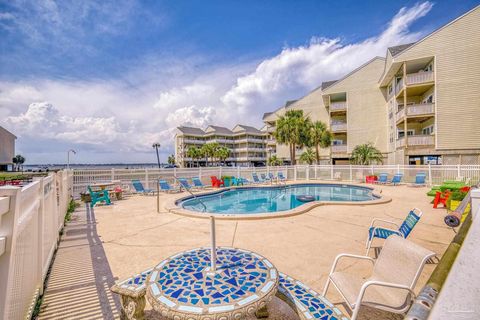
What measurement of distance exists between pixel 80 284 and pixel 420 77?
89.1 feet

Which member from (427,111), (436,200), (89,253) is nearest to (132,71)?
(89,253)

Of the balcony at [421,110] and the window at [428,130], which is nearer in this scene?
the balcony at [421,110]

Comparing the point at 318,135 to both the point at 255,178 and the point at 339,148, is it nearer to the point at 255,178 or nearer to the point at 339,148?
the point at 339,148

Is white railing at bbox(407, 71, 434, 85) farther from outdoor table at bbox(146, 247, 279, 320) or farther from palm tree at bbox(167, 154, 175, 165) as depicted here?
palm tree at bbox(167, 154, 175, 165)

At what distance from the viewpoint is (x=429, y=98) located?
833 inches

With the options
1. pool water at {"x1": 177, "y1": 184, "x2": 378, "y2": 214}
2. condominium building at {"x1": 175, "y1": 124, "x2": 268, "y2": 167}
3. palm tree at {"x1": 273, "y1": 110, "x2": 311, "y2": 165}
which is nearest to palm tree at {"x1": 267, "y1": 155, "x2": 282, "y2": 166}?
palm tree at {"x1": 273, "y1": 110, "x2": 311, "y2": 165}

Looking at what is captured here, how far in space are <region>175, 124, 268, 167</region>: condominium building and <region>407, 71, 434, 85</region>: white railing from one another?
42047mm

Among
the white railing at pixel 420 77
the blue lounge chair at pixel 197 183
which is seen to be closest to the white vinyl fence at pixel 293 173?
the blue lounge chair at pixel 197 183

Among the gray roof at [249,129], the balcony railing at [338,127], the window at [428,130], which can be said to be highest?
the gray roof at [249,129]

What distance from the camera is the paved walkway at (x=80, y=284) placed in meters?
2.80

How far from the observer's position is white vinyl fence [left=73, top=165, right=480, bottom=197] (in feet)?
40.2

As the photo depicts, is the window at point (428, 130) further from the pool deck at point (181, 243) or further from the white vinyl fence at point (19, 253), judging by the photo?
the white vinyl fence at point (19, 253)

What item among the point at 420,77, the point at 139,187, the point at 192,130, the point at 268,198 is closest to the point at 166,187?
the point at 139,187

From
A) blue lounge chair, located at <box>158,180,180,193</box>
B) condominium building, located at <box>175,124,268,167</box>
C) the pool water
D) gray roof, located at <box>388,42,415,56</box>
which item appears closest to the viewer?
the pool water
